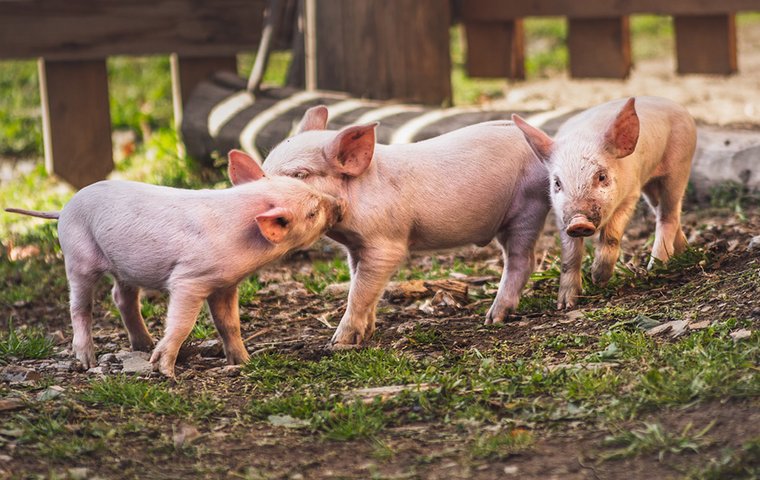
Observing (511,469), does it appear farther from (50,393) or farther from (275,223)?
(50,393)

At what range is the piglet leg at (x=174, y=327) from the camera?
4.12 meters

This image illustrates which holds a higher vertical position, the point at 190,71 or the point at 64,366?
the point at 190,71

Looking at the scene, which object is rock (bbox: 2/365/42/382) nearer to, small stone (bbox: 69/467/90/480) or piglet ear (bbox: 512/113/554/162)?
small stone (bbox: 69/467/90/480)

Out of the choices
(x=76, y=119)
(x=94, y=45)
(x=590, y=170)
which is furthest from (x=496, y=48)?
(x=590, y=170)

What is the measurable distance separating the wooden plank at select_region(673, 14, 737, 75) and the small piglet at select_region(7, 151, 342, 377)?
440 cm

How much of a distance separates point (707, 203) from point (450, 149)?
2.24 metres

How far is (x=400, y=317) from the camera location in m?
5.05

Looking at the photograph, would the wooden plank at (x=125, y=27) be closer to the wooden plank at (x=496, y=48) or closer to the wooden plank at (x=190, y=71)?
the wooden plank at (x=190, y=71)

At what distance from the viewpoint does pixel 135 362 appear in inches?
174

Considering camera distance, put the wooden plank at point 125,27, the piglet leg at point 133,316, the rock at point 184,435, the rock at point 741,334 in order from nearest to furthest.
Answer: the rock at point 184,435, the rock at point 741,334, the piglet leg at point 133,316, the wooden plank at point 125,27

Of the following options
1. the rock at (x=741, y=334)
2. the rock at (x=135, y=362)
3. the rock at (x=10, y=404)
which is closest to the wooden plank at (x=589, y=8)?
the rock at (x=741, y=334)

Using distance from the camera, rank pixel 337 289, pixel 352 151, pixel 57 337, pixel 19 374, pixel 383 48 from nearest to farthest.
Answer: pixel 19 374, pixel 352 151, pixel 57 337, pixel 337 289, pixel 383 48

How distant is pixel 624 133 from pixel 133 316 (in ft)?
7.12

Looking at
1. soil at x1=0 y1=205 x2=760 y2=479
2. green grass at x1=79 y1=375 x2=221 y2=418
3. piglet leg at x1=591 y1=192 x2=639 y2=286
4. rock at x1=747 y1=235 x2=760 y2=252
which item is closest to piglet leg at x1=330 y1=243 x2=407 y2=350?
soil at x1=0 y1=205 x2=760 y2=479
